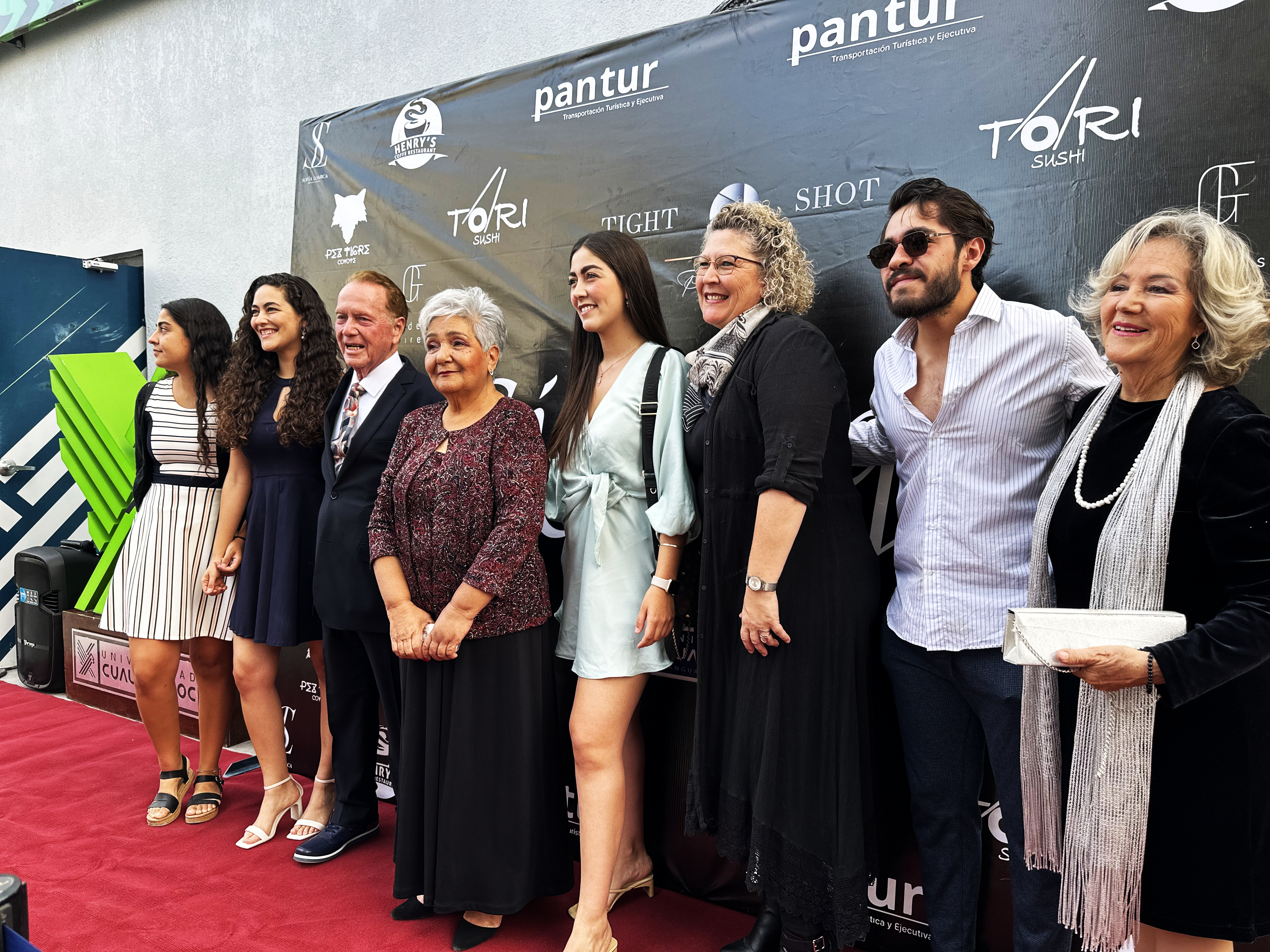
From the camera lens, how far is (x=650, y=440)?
2150 mm

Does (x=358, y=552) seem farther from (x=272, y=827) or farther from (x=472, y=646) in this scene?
(x=272, y=827)

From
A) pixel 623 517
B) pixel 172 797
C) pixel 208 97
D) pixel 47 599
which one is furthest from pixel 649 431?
pixel 208 97

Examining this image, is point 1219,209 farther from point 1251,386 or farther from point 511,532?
point 511,532

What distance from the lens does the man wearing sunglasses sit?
1.76 meters

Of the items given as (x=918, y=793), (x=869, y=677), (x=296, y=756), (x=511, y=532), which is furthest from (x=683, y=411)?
(x=296, y=756)

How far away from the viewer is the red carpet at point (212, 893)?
90.4 inches

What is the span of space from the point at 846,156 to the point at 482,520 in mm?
1425

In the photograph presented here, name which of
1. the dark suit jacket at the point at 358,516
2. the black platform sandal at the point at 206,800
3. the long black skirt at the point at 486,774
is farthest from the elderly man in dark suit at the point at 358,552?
the black platform sandal at the point at 206,800

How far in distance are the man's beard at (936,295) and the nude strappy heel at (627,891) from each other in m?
1.69

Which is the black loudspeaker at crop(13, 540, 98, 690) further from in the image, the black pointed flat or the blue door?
the black pointed flat

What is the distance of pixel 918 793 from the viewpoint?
1915mm

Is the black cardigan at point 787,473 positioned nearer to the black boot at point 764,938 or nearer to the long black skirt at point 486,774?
the long black skirt at point 486,774

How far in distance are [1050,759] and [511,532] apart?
4.16 feet

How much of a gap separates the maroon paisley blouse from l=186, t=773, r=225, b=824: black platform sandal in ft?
4.91
